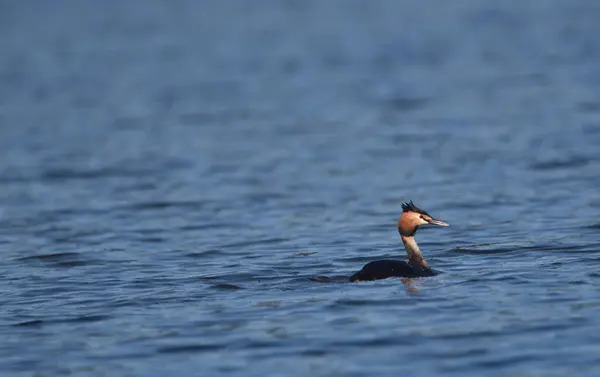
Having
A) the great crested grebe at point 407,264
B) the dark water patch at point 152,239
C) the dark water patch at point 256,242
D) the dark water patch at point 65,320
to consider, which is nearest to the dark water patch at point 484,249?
→ the great crested grebe at point 407,264

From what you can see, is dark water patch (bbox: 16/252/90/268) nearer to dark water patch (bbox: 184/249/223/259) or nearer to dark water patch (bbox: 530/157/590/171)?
dark water patch (bbox: 184/249/223/259)

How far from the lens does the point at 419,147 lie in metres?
27.1

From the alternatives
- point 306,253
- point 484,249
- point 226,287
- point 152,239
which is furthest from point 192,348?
point 152,239

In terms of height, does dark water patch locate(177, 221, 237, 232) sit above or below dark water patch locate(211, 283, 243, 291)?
above

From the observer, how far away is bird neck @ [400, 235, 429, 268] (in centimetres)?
1642

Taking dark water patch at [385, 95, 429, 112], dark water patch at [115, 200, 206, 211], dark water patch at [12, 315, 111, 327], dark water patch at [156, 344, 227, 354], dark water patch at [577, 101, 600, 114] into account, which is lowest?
dark water patch at [156, 344, 227, 354]

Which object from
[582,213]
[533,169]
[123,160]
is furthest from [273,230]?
[123,160]

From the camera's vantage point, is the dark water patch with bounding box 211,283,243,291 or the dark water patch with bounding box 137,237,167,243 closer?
the dark water patch with bounding box 211,283,243,291

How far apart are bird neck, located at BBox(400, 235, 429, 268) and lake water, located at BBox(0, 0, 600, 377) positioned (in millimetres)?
484

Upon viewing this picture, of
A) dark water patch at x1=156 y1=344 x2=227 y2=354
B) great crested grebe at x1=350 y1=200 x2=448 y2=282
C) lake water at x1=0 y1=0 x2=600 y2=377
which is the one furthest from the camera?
great crested grebe at x1=350 y1=200 x2=448 y2=282

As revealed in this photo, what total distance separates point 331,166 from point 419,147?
225 centimetres

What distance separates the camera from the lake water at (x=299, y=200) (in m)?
13.3

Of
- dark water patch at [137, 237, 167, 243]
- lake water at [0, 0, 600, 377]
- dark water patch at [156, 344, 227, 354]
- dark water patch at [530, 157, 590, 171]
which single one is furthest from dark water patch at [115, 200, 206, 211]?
dark water patch at [156, 344, 227, 354]

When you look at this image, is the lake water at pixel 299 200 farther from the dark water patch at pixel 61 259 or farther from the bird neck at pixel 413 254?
the bird neck at pixel 413 254
